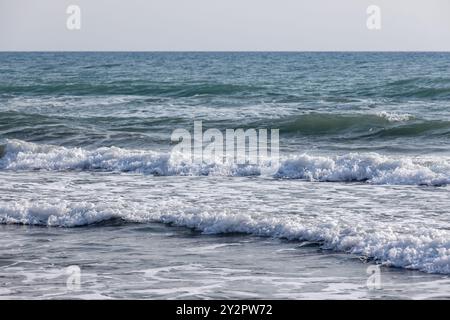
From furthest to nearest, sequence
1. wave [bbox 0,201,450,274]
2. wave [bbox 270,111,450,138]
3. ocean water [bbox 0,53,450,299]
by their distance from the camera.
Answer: wave [bbox 270,111,450,138]
wave [bbox 0,201,450,274]
ocean water [bbox 0,53,450,299]

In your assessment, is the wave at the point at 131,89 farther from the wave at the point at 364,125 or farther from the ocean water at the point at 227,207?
the wave at the point at 364,125

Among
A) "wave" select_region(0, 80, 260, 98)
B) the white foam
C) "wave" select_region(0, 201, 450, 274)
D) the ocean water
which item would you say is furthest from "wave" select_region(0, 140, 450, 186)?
"wave" select_region(0, 80, 260, 98)

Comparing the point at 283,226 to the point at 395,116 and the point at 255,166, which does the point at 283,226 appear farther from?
the point at 395,116

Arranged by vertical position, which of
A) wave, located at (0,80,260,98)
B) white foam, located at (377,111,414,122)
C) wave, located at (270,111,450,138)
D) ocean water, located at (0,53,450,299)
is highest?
wave, located at (0,80,260,98)

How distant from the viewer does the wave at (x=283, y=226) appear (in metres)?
10.2

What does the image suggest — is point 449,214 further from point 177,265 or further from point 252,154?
point 252,154

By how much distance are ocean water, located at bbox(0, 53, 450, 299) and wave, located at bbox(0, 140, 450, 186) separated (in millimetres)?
42

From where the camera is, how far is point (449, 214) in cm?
1282

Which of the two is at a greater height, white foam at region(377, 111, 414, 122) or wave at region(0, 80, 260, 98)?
wave at region(0, 80, 260, 98)

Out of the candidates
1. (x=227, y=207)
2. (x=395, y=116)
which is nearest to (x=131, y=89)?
(x=395, y=116)

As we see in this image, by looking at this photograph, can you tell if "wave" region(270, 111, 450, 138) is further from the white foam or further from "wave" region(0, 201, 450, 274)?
"wave" region(0, 201, 450, 274)

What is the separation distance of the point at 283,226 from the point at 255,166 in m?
6.24

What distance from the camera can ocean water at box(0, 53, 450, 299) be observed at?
31.6ft
